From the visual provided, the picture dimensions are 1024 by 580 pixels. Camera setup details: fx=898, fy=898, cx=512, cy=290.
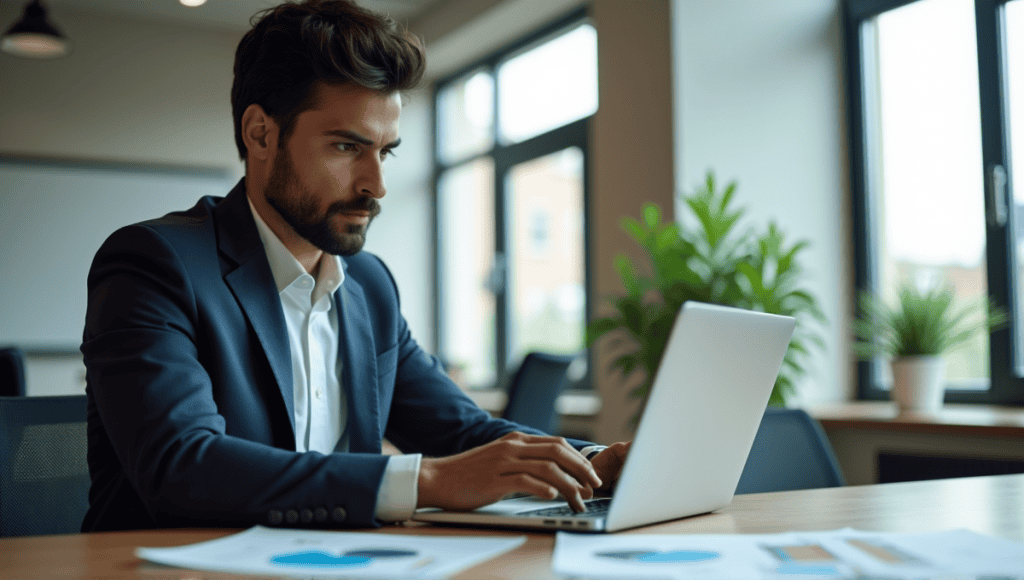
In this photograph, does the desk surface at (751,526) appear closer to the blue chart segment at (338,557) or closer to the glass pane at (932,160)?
the blue chart segment at (338,557)

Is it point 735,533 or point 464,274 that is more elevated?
point 464,274

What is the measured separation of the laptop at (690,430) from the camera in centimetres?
92

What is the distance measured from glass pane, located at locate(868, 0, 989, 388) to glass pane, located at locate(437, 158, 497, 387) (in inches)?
108

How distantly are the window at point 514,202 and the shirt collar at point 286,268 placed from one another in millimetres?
3347

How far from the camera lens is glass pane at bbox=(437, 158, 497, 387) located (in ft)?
20.4

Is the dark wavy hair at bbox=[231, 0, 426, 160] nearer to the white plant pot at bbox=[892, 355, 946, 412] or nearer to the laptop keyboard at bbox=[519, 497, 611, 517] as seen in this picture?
the laptop keyboard at bbox=[519, 497, 611, 517]

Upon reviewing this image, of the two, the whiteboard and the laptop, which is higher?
the whiteboard

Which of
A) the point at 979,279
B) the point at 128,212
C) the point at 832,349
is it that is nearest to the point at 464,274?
the point at 128,212

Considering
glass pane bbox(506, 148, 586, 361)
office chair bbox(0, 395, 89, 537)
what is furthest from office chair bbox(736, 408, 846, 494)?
glass pane bbox(506, 148, 586, 361)

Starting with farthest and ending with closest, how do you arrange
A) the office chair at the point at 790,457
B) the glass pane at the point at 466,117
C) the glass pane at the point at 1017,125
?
the glass pane at the point at 466,117, the glass pane at the point at 1017,125, the office chair at the point at 790,457

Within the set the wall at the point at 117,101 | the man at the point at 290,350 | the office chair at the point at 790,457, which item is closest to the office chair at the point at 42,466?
the man at the point at 290,350

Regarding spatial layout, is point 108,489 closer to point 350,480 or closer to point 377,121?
point 350,480

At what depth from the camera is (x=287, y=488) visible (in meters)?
1.02

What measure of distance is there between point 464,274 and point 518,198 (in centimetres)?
95
